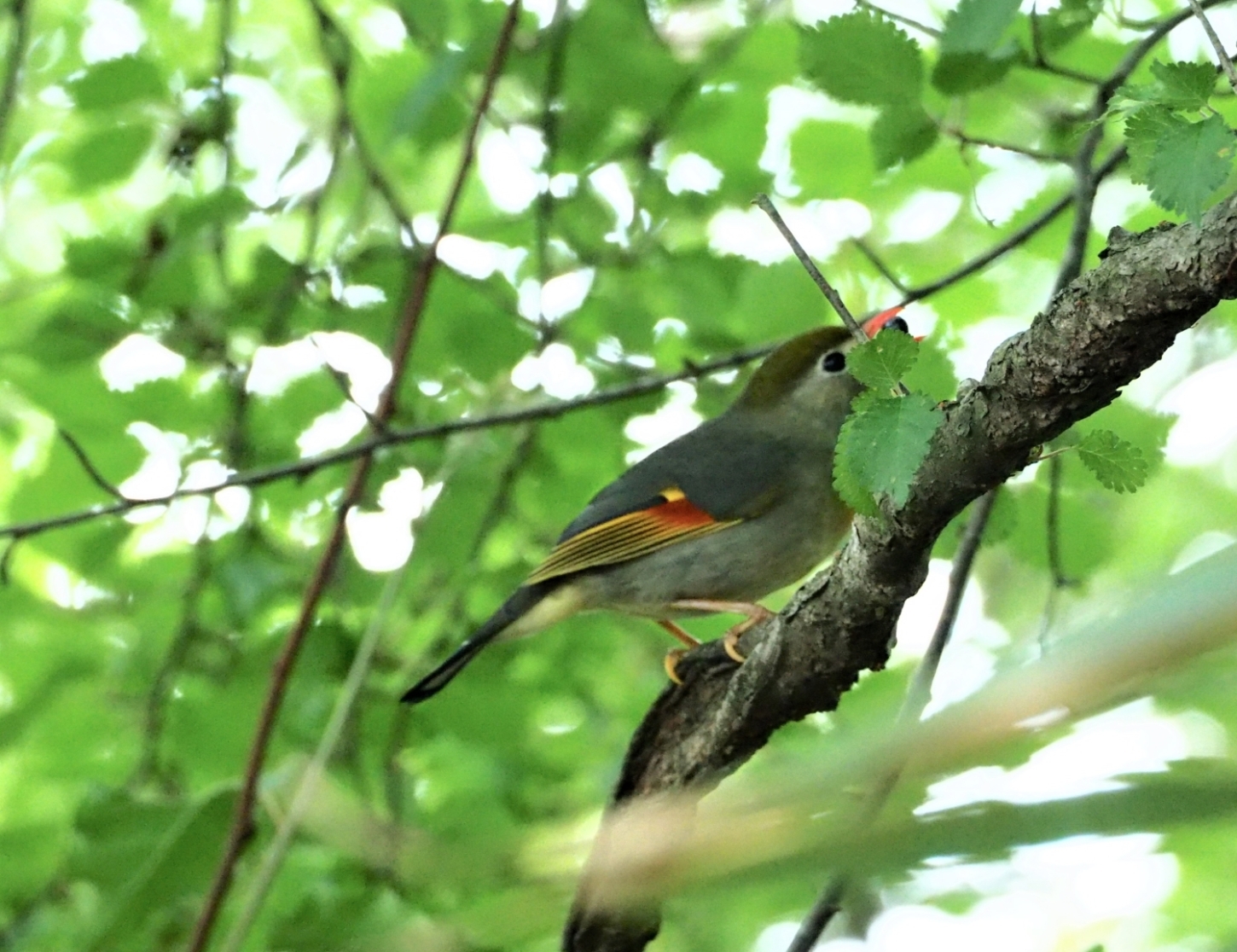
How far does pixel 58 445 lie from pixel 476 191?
1.58 m

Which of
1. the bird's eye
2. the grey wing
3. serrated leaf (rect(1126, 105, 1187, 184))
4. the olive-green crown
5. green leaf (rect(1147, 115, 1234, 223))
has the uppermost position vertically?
the olive-green crown

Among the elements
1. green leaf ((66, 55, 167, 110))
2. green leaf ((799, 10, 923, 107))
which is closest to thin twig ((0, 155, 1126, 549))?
green leaf ((799, 10, 923, 107))

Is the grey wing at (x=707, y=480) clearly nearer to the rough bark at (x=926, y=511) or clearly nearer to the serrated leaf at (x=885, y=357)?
the rough bark at (x=926, y=511)

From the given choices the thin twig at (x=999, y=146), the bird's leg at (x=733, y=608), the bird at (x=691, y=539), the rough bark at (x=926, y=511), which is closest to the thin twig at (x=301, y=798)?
the bird at (x=691, y=539)

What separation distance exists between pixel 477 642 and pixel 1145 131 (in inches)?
75.8

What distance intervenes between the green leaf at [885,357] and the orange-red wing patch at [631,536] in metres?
1.75

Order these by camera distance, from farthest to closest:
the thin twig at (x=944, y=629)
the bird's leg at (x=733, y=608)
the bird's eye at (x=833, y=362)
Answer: the bird's eye at (x=833, y=362) → the bird's leg at (x=733, y=608) → the thin twig at (x=944, y=629)

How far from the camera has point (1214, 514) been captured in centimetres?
373

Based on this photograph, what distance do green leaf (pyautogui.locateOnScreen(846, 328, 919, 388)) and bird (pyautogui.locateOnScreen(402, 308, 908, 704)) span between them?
1.70 metres

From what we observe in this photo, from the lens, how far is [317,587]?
7.77 ft

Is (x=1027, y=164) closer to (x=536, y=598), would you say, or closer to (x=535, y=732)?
(x=536, y=598)

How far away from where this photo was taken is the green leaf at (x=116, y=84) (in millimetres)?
2945

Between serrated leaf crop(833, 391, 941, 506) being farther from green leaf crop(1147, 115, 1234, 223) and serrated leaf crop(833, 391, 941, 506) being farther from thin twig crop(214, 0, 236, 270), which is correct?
thin twig crop(214, 0, 236, 270)

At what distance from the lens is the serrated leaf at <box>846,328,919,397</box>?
1.30 meters
